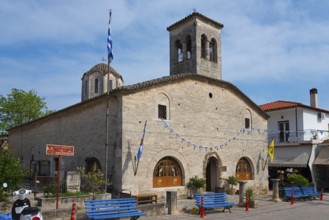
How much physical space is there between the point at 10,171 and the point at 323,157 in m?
19.1

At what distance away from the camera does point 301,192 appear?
17.2 meters

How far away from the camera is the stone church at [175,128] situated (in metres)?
15.4

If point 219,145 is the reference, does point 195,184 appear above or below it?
below

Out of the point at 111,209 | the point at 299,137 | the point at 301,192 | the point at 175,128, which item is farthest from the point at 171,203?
the point at 299,137

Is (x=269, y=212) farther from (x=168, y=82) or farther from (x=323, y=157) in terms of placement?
(x=323, y=157)

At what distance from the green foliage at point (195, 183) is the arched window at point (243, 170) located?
4000mm

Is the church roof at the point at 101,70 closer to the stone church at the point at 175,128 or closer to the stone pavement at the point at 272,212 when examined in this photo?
the stone church at the point at 175,128

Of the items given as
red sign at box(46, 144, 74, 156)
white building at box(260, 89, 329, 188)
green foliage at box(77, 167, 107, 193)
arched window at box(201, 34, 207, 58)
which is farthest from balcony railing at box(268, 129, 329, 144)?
red sign at box(46, 144, 74, 156)

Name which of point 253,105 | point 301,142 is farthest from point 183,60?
point 301,142

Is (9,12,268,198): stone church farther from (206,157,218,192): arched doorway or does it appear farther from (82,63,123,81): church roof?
(82,63,123,81): church roof

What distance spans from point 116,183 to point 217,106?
7.96 meters

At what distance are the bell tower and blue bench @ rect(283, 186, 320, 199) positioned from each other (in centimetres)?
790

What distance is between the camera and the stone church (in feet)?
50.4

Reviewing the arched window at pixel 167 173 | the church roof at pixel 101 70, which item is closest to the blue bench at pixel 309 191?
the arched window at pixel 167 173
